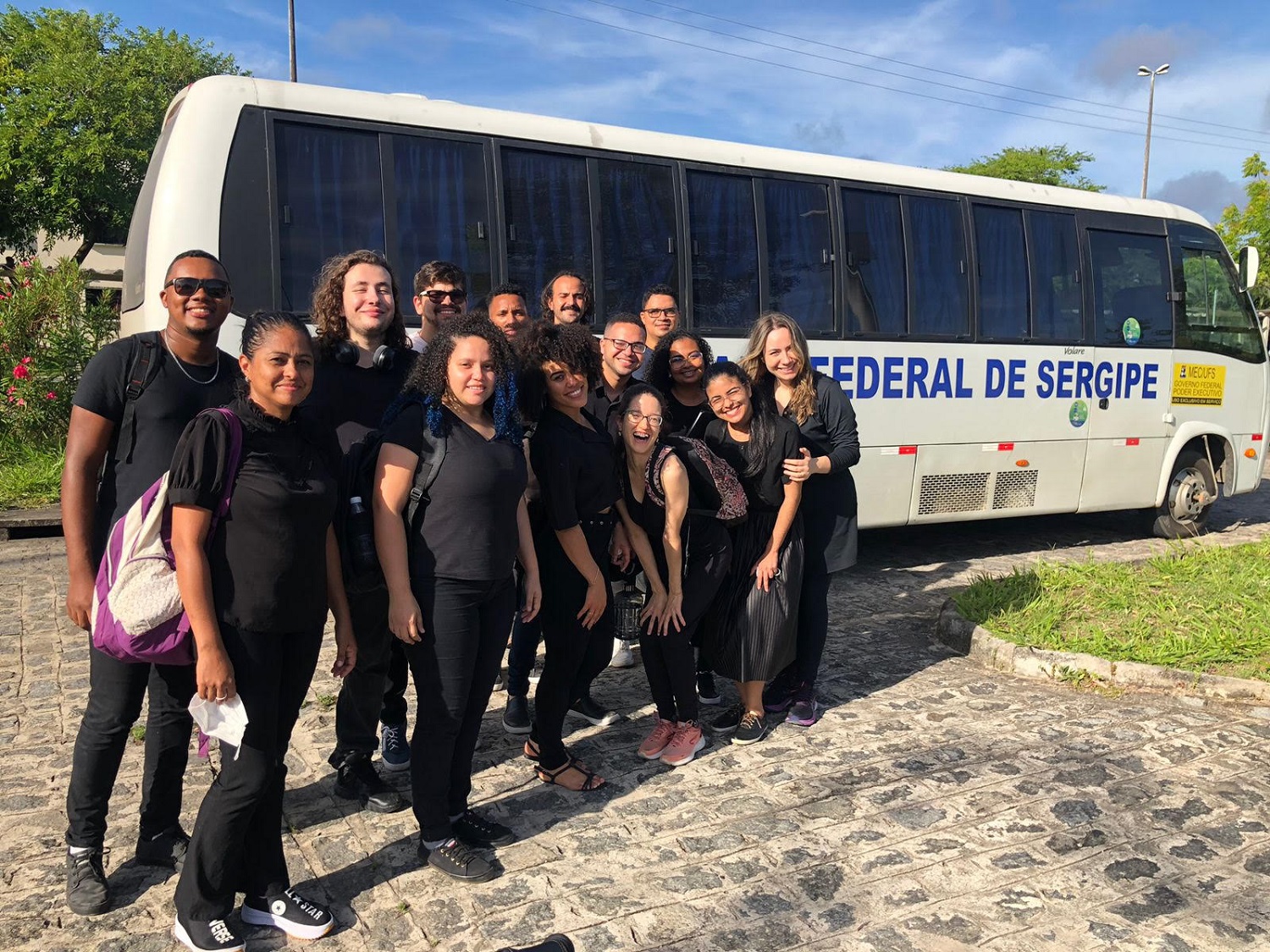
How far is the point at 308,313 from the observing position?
5.91m

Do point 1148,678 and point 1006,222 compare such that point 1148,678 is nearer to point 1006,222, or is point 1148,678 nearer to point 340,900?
point 340,900

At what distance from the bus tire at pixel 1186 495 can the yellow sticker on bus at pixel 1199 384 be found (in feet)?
1.58

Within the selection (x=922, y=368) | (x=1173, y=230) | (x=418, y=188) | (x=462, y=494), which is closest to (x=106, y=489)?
(x=462, y=494)

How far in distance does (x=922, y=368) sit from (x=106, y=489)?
6.32m

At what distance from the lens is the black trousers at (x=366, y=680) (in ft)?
12.2

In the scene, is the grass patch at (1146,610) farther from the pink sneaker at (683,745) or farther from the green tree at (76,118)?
the green tree at (76,118)

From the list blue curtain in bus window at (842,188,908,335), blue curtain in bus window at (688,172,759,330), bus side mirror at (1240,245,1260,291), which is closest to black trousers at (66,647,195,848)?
blue curtain in bus window at (688,172,759,330)

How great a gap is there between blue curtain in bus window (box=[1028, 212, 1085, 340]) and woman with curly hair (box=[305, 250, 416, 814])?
21.6ft

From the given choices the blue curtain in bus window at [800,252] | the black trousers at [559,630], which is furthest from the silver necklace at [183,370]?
the blue curtain in bus window at [800,252]

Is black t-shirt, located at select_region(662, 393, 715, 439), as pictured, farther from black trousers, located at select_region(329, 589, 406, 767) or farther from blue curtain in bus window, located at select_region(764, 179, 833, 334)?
blue curtain in bus window, located at select_region(764, 179, 833, 334)

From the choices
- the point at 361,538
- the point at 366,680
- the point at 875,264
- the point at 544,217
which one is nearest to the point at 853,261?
the point at 875,264

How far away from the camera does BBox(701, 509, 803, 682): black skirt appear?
4.62 meters

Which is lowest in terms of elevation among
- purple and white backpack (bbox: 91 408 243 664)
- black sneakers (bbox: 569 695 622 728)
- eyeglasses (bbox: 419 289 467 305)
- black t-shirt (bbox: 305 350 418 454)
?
black sneakers (bbox: 569 695 622 728)

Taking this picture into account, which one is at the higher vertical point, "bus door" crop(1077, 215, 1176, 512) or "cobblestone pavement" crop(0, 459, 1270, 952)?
"bus door" crop(1077, 215, 1176, 512)
